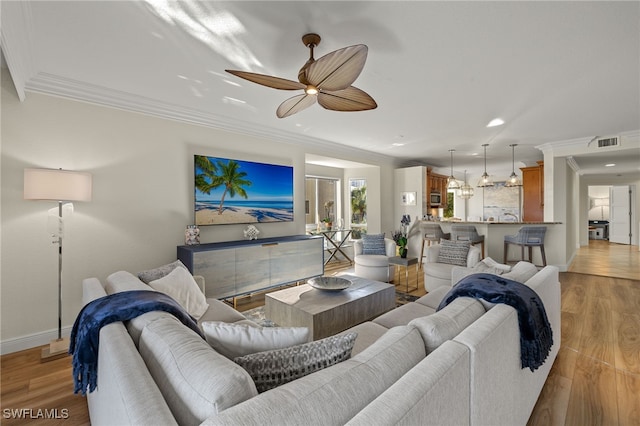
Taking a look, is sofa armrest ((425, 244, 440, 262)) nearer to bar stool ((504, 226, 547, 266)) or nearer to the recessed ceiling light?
the recessed ceiling light

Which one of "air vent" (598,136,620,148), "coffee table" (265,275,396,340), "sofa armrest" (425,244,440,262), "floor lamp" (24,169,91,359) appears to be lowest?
"coffee table" (265,275,396,340)

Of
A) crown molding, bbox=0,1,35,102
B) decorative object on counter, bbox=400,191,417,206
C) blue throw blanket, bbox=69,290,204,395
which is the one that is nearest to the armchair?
decorative object on counter, bbox=400,191,417,206

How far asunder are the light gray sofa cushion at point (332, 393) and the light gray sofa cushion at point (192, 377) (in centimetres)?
7

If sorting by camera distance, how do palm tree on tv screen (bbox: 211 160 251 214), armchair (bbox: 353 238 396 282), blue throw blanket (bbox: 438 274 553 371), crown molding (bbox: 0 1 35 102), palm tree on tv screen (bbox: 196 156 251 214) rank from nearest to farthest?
blue throw blanket (bbox: 438 274 553 371) < crown molding (bbox: 0 1 35 102) < palm tree on tv screen (bbox: 196 156 251 214) < palm tree on tv screen (bbox: 211 160 251 214) < armchair (bbox: 353 238 396 282)

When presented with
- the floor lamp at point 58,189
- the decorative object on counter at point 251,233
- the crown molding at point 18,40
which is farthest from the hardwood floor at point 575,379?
the crown molding at point 18,40

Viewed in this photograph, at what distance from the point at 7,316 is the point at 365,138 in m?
4.81

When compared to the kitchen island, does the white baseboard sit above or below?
below

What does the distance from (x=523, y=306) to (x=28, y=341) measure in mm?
3968

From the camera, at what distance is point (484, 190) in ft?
31.5

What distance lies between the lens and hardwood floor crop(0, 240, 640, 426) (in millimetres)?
1806

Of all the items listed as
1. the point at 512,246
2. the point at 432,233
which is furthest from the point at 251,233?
the point at 512,246

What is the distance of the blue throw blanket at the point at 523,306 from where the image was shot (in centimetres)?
149

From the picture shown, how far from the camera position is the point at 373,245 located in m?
4.79

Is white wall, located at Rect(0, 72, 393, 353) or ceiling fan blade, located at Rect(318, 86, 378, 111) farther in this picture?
white wall, located at Rect(0, 72, 393, 353)
